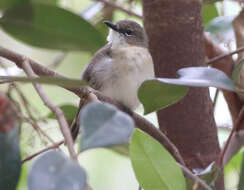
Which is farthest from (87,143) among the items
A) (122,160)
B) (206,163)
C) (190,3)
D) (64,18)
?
(122,160)

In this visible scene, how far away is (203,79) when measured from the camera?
→ 94 centimetres

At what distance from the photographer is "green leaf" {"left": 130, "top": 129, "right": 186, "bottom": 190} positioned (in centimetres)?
99

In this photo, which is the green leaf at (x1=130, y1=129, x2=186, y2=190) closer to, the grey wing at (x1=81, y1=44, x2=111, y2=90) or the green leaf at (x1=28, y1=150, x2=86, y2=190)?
the green leaf at (x1=28, y1=150, x2=86, y2=190)

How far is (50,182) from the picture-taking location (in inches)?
24.7

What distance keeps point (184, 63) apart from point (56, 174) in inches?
43.9

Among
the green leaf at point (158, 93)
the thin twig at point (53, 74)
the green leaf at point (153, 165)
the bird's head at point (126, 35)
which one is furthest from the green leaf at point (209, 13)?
the green leaf at point (153, 165)

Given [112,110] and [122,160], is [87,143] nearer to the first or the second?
[112,110]

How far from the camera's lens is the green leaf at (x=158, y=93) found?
3.46 feet

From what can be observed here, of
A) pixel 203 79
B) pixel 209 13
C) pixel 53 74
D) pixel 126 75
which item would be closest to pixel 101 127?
pixel 203 79

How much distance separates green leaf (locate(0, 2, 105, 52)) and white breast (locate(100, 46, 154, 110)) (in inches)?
52.2

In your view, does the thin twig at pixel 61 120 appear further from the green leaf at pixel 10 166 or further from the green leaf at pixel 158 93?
the green leaf at pixel 158 93

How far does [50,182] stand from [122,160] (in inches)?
90.5

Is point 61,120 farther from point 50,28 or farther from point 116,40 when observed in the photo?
point 116,40

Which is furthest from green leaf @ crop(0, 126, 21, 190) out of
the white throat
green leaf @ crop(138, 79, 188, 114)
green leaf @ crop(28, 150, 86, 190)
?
the white throat
